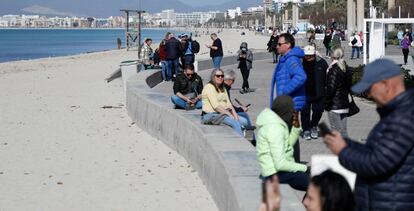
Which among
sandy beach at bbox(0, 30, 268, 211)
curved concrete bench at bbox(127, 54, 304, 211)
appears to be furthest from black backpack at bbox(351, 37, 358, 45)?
curved concrete bench at bbox(127, 54, 304, 211)

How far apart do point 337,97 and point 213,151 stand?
280 centimetres

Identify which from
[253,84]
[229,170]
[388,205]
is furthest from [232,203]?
[253,84]

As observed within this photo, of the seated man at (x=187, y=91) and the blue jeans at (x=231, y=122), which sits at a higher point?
the seated man at (x=187, y=91)

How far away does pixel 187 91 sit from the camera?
13.9 metres

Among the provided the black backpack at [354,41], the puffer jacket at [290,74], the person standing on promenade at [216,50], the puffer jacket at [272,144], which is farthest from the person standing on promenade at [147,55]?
the puffer jacket at [272,144]

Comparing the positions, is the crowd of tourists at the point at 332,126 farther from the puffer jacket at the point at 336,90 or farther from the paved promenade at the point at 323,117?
the paved promenade at the point at 323,117

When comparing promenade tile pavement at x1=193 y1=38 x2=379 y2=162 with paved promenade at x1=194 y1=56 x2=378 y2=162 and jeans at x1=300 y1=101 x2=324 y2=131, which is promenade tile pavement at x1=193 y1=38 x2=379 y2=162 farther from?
jeans at x1=300 y1=101 x2=324 y2=131

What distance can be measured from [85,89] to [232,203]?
18.4m

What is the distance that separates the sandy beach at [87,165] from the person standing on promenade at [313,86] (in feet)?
6.67

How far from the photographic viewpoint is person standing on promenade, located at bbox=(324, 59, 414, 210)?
3.93 meters

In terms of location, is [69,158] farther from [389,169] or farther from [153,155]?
[389,169]

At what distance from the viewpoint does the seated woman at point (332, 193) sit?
12.2ft

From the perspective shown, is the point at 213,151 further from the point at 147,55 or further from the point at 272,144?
the point at 147,55

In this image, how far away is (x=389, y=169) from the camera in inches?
157
